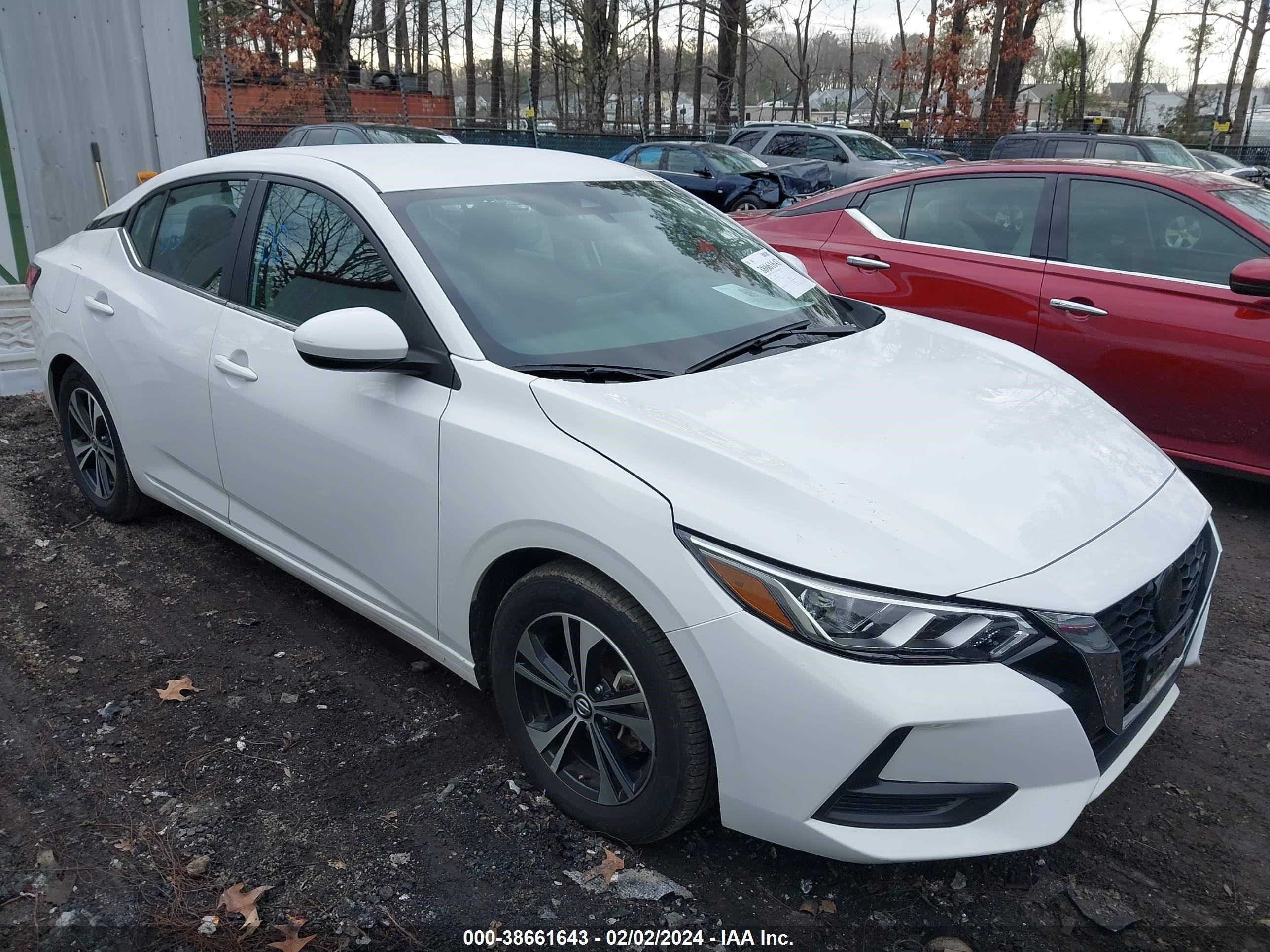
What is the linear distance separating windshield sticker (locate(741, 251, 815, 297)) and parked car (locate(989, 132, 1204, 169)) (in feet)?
38.3

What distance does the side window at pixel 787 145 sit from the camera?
17.1 meters

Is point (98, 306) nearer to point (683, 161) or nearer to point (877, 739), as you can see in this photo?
point (877, 739)

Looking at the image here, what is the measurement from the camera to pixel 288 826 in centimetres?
267

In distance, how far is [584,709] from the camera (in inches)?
100

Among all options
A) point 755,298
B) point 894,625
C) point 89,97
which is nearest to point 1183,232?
point 755,298

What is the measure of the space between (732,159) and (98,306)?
43.4 ft

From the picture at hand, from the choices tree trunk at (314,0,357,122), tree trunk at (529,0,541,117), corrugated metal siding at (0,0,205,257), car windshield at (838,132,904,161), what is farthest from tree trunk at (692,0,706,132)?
corrugated metal siding at (0,0,205,257)

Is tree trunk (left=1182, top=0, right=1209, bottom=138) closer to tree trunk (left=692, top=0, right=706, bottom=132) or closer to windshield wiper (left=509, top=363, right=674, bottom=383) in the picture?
tree trunk (left=692, top=0, right=706, bottom=132)

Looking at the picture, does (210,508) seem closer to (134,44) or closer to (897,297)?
(897,297)

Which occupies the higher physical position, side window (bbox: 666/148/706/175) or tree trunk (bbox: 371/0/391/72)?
tree trunk (bbox: 371/0/391/72)

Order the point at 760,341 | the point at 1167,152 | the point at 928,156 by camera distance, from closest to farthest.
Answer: the point at 760,341
the point at 1167,152
the point at 928,156

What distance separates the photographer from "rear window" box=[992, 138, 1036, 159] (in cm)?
1548

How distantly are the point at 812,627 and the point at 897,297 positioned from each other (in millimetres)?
3955

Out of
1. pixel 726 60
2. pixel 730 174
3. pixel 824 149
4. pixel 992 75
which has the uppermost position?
pixel 726 60
